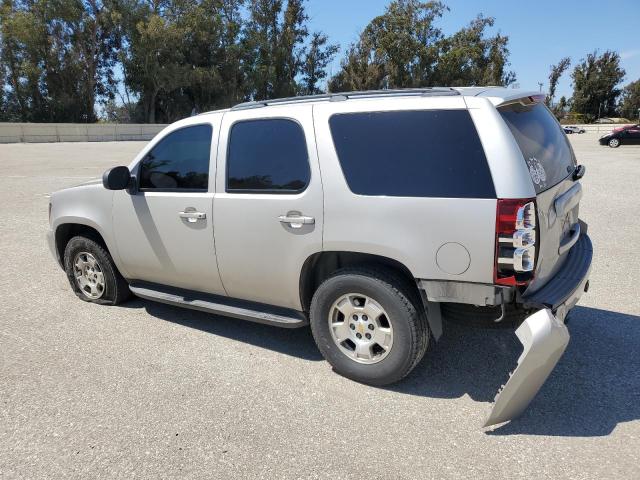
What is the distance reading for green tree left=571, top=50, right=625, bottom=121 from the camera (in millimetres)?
73750

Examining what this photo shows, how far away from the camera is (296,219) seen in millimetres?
3336

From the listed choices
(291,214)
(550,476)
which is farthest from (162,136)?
(550,476)

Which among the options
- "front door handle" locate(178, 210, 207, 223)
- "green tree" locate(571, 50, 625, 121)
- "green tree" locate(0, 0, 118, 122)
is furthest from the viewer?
"green tree" locate(571, 50, 625, 121)

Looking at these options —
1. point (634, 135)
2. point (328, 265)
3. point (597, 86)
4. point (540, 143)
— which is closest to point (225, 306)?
point (328, 265)

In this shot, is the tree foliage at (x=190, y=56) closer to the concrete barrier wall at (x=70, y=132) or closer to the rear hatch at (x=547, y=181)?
the concrete barrier wall at (x=70, y=132)

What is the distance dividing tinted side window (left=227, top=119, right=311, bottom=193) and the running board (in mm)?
930

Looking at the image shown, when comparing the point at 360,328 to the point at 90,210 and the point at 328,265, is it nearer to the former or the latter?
the point at 328,265

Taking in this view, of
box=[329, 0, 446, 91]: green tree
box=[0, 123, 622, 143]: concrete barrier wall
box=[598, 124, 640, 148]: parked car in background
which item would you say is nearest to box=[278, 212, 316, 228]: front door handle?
box=[598, 124, 640, 148]: parked car in background

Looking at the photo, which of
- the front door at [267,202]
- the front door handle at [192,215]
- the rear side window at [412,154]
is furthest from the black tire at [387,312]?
the front door handle at [192,215]

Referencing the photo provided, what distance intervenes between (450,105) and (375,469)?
6.97 feet

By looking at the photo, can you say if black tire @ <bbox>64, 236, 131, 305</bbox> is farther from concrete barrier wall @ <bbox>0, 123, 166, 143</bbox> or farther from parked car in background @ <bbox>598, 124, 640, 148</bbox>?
concrete barrier wall @ <bbox>0, 123, 166, 143</bbox>

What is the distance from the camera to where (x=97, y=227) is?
4.46 m

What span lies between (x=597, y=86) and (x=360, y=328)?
86225 millimetres

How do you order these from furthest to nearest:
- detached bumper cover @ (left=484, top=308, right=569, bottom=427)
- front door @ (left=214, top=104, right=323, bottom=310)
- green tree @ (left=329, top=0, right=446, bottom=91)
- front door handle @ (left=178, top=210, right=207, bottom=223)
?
green tree @ (left=329, top=0, right=446, bottom=91) → front door handle @ (left=178, top=210, right=207, bottom=223) → front door @ (left=214, top=104, right=323, bottom=310) → detached bumper cover @ (left=484, top=308, right=569, bottom=427)
